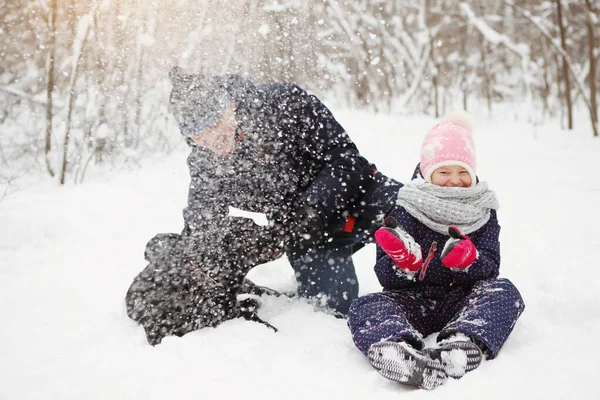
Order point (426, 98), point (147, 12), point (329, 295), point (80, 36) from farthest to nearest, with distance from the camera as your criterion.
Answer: point (426, 98), point (147, 12), point (80, 36), point (329, 295)

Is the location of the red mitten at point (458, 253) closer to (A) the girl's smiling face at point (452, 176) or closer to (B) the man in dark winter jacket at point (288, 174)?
(A) the girl's smiling face at point (452, 176)

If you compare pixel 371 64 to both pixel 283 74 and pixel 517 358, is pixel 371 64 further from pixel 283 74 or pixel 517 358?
pixel 517 358

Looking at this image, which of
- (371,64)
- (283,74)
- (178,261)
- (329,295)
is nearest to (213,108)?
(178,261)

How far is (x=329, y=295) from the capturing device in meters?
2.19

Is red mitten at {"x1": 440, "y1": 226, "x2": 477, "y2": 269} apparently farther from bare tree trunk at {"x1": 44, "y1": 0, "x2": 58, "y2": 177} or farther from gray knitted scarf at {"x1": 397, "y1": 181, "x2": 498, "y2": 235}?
bare tree trunk at {"x1": 44, "y1": 0, "x2": 58, "y2": 177}

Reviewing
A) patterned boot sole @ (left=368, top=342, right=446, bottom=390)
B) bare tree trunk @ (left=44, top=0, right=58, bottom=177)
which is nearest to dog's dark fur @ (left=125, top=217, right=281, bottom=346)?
patterned boot sole @ (left=368, top=342, right=446, bottom=390)

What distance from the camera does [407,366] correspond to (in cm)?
140

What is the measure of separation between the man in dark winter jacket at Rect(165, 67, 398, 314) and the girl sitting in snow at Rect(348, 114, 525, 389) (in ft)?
0.91

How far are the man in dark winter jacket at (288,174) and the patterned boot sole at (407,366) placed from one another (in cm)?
67

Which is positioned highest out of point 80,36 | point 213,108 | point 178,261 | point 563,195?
point 80,36

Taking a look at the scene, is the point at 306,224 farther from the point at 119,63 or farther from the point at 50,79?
the point at 119,63

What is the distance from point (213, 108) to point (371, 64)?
7607 mm

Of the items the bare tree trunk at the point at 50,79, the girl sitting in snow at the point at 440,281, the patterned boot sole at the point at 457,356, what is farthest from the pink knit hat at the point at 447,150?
the bare tree trunk at the point at 50,79

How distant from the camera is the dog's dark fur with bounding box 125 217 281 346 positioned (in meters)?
1.96
